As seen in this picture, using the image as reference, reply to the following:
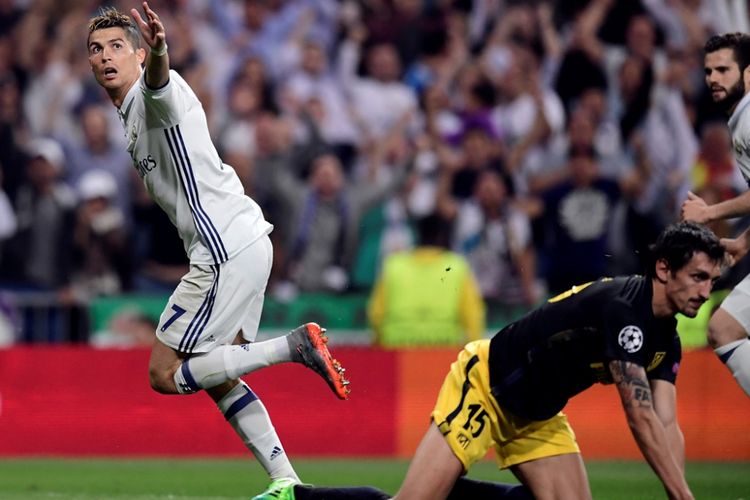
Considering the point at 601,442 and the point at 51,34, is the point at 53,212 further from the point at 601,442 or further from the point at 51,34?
the point at 601,442

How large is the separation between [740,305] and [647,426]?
2312 millimetres

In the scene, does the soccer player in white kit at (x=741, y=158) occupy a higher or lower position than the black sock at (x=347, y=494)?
higher

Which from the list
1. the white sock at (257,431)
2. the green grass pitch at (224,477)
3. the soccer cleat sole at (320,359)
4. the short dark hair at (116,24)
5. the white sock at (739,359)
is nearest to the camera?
the soccer cleat sole at (320,359)

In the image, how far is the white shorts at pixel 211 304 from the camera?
7.40m

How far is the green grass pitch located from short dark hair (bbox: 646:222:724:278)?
303 centimetres

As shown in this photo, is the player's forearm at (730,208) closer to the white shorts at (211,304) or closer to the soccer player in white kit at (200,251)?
the soccer player in white kit at (200,251)

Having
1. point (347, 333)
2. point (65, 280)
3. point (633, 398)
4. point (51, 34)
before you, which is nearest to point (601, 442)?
point (347, 333)

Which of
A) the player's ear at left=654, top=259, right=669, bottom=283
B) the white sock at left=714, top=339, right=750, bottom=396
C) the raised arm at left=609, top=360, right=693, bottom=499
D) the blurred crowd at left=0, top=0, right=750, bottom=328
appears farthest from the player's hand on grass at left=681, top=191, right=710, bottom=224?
the blurred crowd at left=0, top=0, right=750, bottom=328

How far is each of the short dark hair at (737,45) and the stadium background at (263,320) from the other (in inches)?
140

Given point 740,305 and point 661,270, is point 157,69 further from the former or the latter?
point 740,305

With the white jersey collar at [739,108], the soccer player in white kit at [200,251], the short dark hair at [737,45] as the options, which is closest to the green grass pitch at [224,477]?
the soccer player in white kit at [200,251]

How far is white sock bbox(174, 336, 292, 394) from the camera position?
24.0 ft

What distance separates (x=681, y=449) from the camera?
6492mm

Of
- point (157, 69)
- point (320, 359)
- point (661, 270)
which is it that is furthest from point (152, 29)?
point (661, 270)
